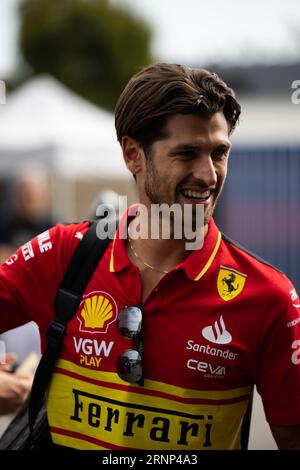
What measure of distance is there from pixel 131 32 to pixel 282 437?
38.0m

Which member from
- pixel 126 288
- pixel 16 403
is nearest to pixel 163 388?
pixel 126 288

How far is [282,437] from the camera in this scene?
7.29 feet

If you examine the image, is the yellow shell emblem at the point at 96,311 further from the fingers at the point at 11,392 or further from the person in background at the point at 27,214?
the person in background at the point at 27,214

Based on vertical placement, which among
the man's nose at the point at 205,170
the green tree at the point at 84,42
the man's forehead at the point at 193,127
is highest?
the green tree at the point at 84,42

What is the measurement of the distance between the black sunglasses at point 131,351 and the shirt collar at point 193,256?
0.19m

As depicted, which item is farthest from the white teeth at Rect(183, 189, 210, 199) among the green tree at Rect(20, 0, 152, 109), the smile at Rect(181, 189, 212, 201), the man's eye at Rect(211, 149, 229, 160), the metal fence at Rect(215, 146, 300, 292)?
the green tree at Rect(20, 0, 152, 109)

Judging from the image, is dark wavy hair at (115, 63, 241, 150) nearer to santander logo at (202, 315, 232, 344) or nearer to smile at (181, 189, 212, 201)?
smile at (181, 189, 212, 201)

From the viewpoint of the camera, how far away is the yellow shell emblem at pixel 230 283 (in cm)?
221

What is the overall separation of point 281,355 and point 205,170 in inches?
22.6

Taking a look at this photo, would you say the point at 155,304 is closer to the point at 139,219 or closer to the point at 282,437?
the point at 139,219

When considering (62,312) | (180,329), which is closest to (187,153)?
(180,329)

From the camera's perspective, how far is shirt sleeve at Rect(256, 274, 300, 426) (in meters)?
2.13

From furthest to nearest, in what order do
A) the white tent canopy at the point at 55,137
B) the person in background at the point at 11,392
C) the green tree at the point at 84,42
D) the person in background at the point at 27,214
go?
the green tree at the point at 84,42
the white tent canopy at the point at 55,137
the person in background at the point at 27,214
the person in background at the point at 11,392

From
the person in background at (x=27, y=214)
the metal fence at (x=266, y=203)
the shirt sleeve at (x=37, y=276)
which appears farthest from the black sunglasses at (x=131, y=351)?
the metal fence at (x=266, y=203)
